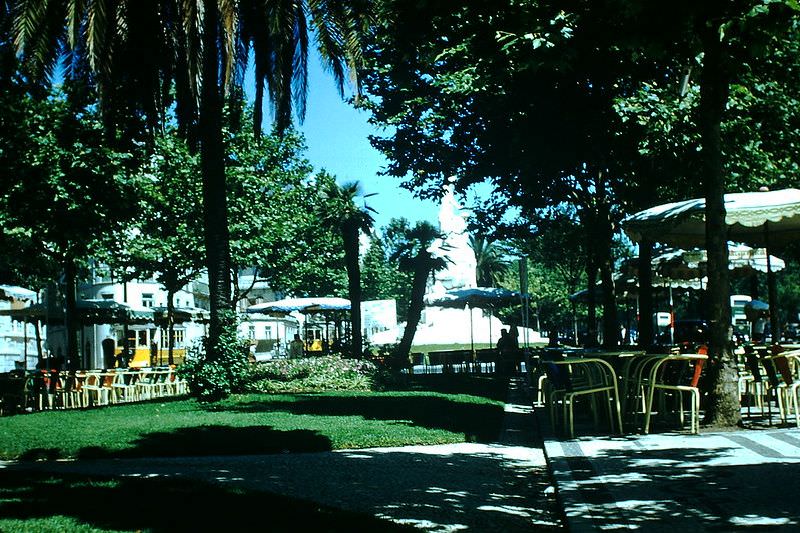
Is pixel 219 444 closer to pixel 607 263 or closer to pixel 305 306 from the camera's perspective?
pixel 607 263

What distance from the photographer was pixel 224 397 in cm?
1633

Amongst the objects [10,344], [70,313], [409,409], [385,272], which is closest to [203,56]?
[409,409]

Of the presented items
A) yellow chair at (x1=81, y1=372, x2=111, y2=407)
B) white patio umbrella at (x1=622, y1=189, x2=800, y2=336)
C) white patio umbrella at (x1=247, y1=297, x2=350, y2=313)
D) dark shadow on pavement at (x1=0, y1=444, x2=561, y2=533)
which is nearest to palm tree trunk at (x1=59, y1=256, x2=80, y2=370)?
yellow chair at (x1=81, y1=372, x2=111, y2=407)

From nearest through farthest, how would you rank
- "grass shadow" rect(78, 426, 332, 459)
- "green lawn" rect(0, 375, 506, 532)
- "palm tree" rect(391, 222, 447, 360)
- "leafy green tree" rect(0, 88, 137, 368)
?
"green lawn" rect(0, 375, 506, 532), "grass shadow" rect(78, 426, 332, 459), "leafy green tree" rect(0, 88, 137, 368), "palm tree" rect(391, 222, 447, 360)

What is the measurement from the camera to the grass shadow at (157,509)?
5.69 m

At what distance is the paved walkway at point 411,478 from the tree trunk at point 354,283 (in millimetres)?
19458

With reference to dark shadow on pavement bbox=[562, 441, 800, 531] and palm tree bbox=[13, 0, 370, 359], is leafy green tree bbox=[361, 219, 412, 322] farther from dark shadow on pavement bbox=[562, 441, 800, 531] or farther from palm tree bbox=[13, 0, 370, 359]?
dark shadow on pavement bbox=[562, 441, 800, 531]

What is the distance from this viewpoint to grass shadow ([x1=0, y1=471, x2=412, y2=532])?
5691 mm

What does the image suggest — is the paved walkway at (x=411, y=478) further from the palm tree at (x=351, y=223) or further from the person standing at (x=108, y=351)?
the palm tree at (x=351, y=223)

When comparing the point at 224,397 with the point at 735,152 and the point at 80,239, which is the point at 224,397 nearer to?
the point at 80,239

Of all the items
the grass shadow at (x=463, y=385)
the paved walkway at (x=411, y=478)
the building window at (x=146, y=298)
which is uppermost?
the building window at (x=146, y=298)

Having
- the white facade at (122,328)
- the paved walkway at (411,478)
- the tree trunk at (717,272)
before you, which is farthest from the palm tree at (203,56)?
the white facade at (122,328)

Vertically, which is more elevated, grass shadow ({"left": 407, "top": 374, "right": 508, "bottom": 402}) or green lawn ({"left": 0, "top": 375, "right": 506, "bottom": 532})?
green lawn ({"left": 0, "top": 375, "right": 506, "bottom": 532})

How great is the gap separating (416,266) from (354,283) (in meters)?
5.06
